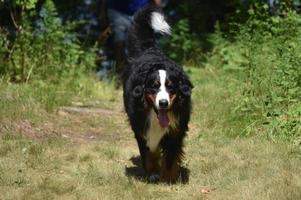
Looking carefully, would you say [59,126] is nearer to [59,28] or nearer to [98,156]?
[98,156]

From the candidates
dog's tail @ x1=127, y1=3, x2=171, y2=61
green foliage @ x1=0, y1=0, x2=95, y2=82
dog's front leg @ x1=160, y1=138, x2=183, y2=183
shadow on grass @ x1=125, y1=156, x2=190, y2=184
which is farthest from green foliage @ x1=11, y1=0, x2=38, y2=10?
dog's front leg @ x1=160, y1=138, x2=183, y2=183

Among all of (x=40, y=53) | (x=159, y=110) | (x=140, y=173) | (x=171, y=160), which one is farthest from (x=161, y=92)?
(x=40, y=53)

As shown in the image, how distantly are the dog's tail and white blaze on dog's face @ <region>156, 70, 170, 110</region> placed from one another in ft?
4.04

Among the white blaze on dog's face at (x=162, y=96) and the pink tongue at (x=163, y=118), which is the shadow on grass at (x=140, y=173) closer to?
the pink tongue at (x=163, y=118)

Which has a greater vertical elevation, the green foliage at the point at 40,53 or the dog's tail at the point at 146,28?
the dog's tail at the point at 146,28

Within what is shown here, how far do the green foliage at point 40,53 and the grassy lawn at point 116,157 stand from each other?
2.91 ft

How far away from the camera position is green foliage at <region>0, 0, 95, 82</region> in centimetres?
927

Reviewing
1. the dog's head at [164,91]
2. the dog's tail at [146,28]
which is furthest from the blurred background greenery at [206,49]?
the dog's head at [164,91]

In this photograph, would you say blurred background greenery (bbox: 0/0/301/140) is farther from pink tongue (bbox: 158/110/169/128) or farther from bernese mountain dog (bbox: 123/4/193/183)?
pink tongue (bbox: 158/110/169/128)

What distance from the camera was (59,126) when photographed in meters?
7.44

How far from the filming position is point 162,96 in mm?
5137

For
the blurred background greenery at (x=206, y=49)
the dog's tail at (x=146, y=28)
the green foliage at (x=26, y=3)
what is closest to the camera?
the dog's tail at (x=146, y=28)

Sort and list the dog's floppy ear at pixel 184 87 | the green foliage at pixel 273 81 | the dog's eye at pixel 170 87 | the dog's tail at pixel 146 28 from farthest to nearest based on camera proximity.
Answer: the green foliage at pixel 273 81 < the dog's tail at pixel 146 28 < the dog's floppy ear at pixel 184 87 < the dog's eye at pixel 170 87

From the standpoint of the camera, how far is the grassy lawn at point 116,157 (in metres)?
5.19
